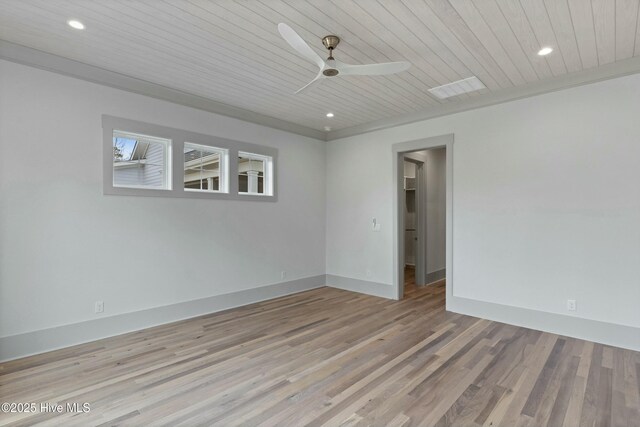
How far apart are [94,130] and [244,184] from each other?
81.0 inches

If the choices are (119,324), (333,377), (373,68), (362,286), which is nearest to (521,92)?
(373,68)

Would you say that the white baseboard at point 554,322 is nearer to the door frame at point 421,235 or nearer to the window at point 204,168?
the door frame at point 421,235

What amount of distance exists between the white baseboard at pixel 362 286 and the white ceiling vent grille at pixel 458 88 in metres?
2.98

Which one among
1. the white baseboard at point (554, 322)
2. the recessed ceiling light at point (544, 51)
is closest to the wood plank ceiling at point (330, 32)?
the recessed ceiling light at point (544, 51)

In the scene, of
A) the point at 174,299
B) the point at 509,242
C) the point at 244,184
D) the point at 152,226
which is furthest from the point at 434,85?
the point at 174,299

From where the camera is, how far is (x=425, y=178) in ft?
20.4

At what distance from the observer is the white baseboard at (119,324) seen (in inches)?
118

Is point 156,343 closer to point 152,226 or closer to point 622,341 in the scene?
point 152,226

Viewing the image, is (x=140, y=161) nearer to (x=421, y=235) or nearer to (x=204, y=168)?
(x=204, y=168)

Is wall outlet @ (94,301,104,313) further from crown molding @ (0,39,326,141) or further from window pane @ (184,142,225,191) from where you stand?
crown molding @ (0,39,326,141)

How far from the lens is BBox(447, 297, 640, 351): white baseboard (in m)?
3.23

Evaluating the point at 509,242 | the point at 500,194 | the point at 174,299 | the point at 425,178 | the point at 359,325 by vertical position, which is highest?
the point at 425,178

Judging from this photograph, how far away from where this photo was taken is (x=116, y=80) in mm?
3508

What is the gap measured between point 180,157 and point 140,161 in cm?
46
